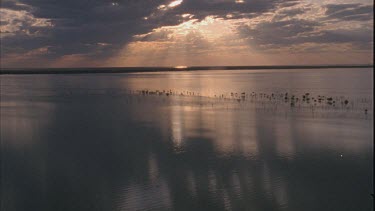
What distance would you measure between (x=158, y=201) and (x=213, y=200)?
7.77ft

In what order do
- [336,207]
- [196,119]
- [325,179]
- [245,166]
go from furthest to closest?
1. [196,119]
2. [245,166]
3. [325,179]
4. [336,207]

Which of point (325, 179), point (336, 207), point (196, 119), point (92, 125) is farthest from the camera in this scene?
point (196, 119)

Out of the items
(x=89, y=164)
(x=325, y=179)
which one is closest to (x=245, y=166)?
(x=325, y=179)

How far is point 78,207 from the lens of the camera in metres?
15.8

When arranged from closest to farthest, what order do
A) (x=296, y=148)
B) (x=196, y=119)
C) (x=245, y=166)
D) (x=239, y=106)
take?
1. (x=245, y=166)
2. (x=296, y=148)
3. (x=196, y=119)
4. (x=239, y=106)

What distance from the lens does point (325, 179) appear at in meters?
19.0

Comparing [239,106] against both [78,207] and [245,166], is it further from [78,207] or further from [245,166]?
[78,207]

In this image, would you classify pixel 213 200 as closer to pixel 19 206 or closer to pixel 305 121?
pixel 19 206

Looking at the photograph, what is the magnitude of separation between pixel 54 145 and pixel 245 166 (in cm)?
1407

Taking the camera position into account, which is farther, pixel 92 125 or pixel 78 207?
pixel 92 125

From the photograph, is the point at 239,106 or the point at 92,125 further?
the point at 239,106

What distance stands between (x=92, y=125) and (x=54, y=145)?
8441 mm

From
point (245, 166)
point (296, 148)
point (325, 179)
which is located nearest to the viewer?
point (325, 179)

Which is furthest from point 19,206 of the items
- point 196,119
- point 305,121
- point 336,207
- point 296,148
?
point 305,121
